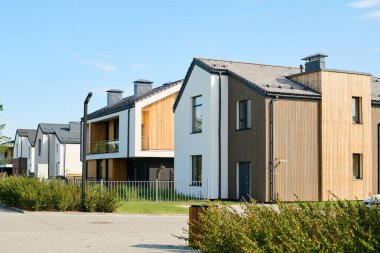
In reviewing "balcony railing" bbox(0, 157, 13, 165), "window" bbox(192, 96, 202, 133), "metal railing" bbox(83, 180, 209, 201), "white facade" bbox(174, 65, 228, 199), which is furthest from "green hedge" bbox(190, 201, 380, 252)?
"balcony railing" bbox(0, 157, 13, 165)

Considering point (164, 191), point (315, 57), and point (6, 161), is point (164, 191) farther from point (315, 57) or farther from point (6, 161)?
point (6, 161)

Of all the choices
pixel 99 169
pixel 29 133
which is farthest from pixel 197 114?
pixel 29 133

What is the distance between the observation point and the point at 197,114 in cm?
3288

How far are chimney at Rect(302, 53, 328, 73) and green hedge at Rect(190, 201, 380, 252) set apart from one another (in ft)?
75.5

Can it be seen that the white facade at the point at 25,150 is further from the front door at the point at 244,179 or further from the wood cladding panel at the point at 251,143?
the front door at the point at 244,179

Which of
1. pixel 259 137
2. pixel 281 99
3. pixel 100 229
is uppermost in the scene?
pixel 281 99

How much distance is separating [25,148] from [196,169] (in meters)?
51.4

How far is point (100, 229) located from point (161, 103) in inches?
990

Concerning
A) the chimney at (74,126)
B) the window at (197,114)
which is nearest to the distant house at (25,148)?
the chimney at (74,126)

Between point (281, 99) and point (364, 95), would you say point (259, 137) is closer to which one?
point (281, 99)

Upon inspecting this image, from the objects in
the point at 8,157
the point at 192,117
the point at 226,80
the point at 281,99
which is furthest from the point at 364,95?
the point at 8,157

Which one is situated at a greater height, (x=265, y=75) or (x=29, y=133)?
(x=265, y=75)

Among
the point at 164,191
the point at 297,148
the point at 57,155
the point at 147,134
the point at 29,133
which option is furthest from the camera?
the point at 29,133

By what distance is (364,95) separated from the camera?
3062 cm
